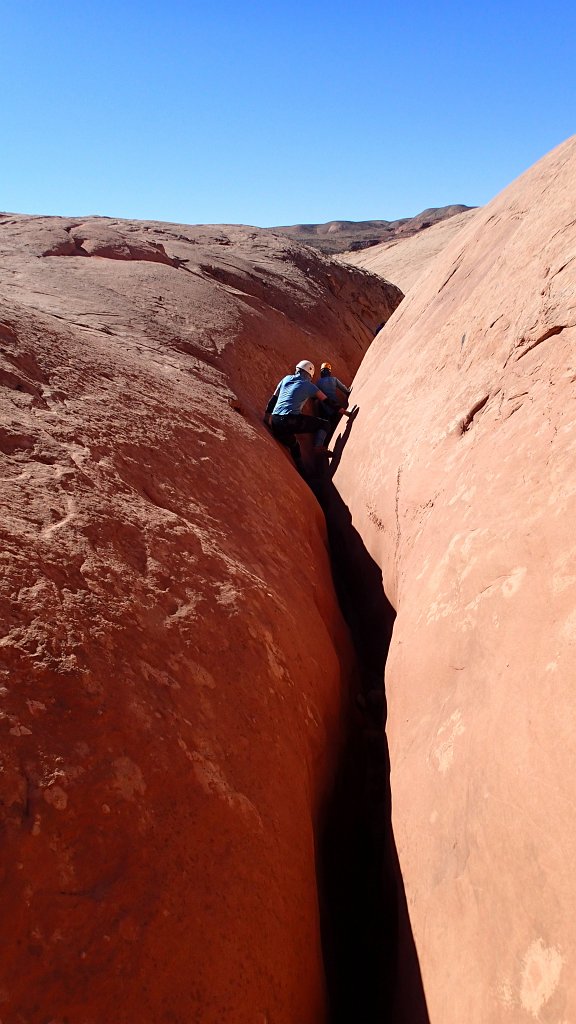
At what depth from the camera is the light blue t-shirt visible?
17.1ft

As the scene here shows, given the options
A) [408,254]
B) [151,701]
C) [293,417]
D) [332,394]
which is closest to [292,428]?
[293,417]

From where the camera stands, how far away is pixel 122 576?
84.4 inches

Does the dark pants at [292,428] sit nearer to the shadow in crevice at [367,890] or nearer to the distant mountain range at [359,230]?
the shadow in crevice at [367,890]

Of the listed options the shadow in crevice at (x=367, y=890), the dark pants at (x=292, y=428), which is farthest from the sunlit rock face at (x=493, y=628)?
the dark pants at (x=292, y=428)

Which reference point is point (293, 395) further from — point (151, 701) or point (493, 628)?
point (151, 701)

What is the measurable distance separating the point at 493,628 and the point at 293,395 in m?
3.58

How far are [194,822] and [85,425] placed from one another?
183 centimetres

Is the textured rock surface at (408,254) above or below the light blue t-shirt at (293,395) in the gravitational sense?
above

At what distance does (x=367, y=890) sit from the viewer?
2.39 metres

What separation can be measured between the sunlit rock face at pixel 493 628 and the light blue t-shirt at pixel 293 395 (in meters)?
1.62

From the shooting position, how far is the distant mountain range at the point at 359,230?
89.7 feet

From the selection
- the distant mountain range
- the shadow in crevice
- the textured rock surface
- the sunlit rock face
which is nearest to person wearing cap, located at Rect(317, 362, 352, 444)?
the sunlit rock face

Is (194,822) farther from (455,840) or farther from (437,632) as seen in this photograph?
(437,632)

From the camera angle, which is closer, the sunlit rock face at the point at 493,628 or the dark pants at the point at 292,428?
the sunlit rock face at the point at 493,628
